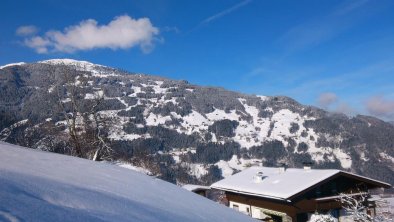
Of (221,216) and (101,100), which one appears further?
(101,100)

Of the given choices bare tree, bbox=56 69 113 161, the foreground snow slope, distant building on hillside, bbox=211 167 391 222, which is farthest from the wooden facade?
the foreground snow slope

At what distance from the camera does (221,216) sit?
6176 millimetres

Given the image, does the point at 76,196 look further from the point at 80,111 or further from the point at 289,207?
the point at 289,207

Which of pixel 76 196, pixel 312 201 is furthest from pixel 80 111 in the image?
pixel 76 196

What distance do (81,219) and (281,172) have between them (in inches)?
1261

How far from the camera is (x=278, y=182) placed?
99.1ft

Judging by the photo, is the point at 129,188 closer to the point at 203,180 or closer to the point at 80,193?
the point at 80,193

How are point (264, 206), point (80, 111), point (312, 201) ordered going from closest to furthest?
point (80, 111) → point (312, 201) → point (264, 206)

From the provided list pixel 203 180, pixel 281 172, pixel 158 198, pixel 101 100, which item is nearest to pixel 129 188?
pixel 158 198

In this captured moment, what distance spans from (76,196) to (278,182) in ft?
91.0

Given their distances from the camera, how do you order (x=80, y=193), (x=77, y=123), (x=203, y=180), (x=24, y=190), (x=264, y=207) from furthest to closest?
(x=203, y=180)
(x=264, y=207)
(x=77, y=123)
(x=80, y=193)
(x=24, y=190)

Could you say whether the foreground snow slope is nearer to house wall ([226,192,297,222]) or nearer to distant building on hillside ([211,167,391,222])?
distant building on hillside ([211,167,391,222])

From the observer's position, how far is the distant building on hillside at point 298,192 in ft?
89.0

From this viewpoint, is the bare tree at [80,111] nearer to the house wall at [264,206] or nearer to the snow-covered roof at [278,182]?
the snow-covered roof at [278,182]
